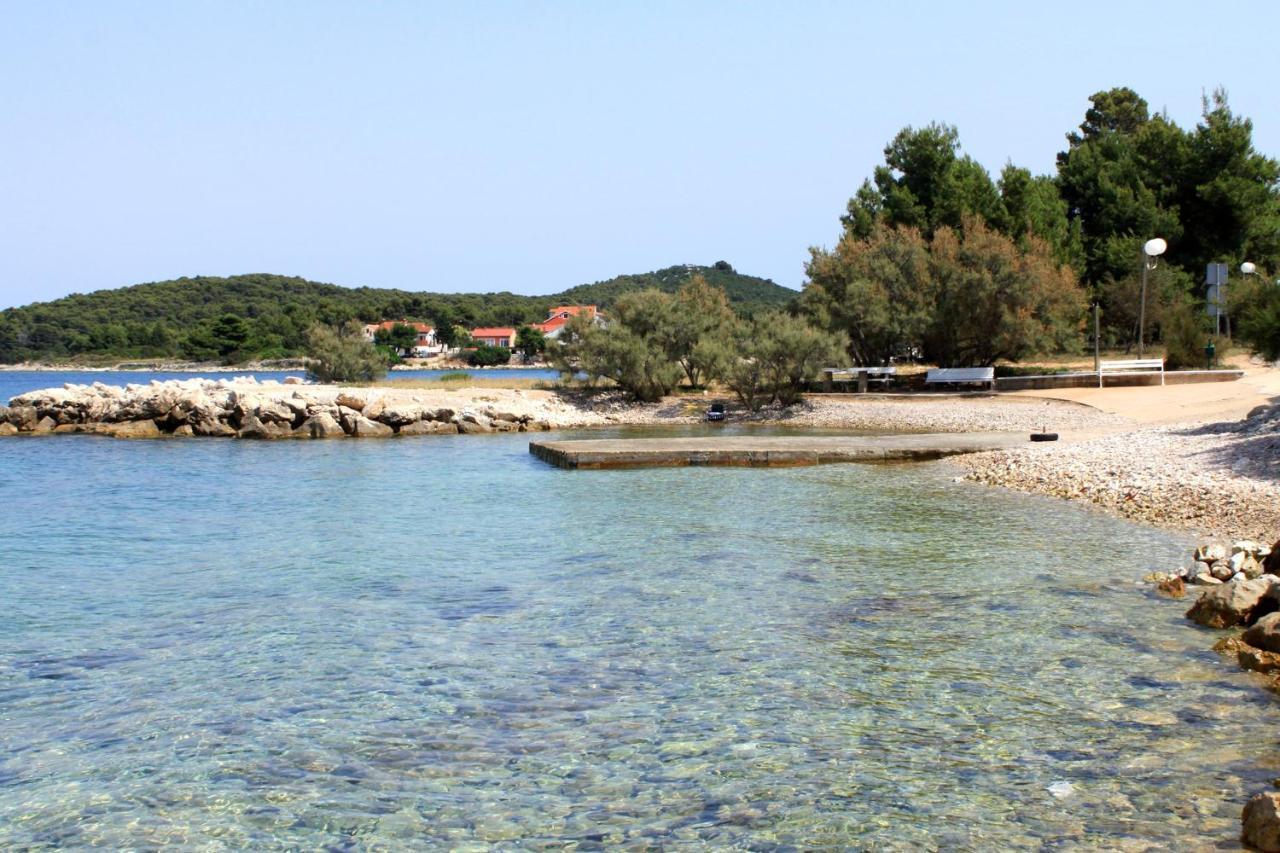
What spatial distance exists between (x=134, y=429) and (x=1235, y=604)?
35.2m

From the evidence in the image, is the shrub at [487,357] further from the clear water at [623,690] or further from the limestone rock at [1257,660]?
the limestone rock at [1257,660]

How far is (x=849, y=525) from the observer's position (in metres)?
16.4

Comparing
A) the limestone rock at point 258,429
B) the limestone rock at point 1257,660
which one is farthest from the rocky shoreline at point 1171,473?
the limestone rock at point 258,429

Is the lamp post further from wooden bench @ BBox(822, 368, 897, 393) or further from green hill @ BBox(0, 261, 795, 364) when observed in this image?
green hill @ BBox(0, 261, 795, 364)

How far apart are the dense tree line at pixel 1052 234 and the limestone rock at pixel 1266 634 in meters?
28.6

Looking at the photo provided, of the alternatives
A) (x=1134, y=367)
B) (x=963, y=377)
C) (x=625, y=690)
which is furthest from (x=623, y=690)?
(x=963, y=377)

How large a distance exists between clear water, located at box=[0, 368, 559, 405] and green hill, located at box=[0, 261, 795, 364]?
564cm

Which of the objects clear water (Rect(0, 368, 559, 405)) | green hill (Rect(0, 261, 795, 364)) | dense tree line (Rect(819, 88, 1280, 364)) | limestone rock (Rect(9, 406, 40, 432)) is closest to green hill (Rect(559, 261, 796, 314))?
green hill (Rect(0, 261, 795, 364))

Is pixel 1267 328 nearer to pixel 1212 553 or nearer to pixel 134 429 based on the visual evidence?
pixel 1212 553

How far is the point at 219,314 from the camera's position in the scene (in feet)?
404

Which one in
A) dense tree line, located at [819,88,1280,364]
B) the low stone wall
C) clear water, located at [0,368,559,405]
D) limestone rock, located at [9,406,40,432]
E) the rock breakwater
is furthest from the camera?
clear water, located at [0,368,559,405]

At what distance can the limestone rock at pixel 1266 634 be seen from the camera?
349 inches

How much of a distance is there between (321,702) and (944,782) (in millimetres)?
4622

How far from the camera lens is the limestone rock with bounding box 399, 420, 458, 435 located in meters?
36.9
